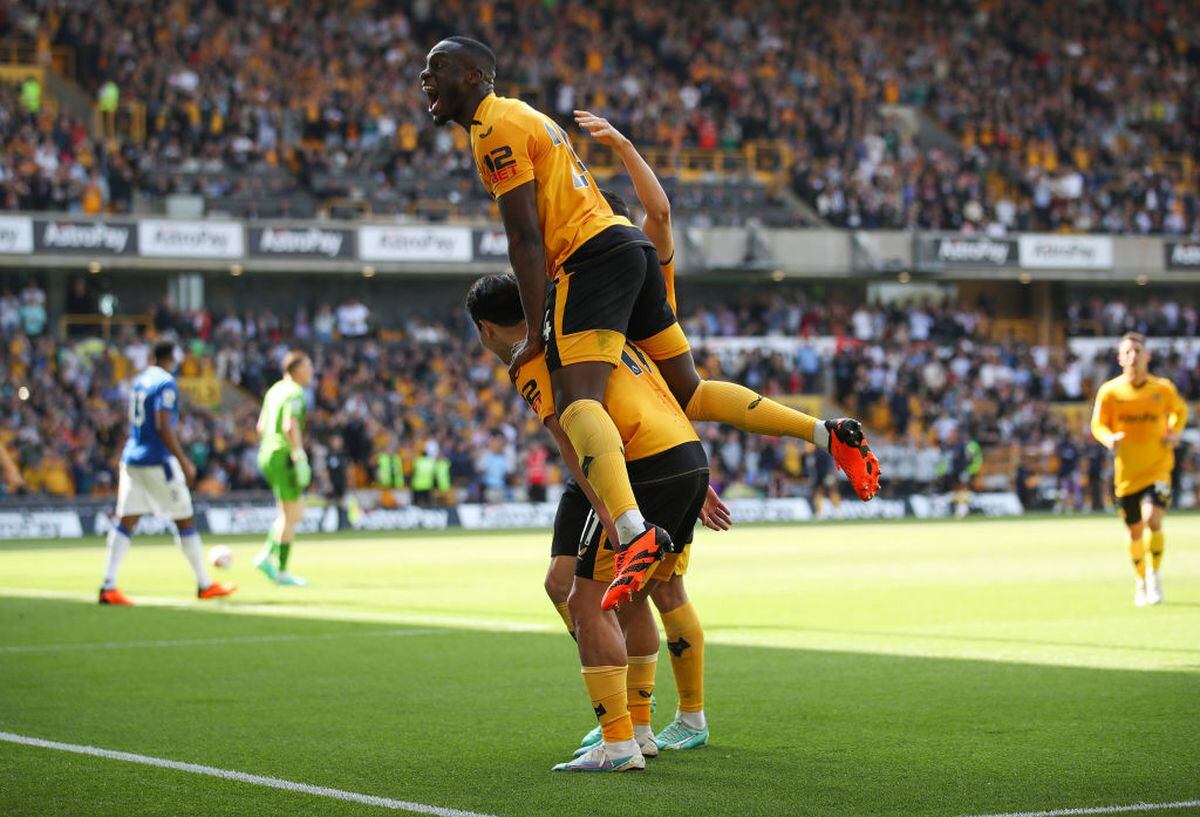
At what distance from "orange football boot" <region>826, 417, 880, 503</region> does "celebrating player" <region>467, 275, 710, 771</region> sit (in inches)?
22.1

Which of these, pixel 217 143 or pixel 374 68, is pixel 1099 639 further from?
pixel 374 68

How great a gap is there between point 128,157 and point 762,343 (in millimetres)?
16657

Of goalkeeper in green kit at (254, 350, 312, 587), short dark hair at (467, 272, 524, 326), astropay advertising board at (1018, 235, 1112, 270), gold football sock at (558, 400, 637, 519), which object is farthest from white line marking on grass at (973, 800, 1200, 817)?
astropay advertising board at (1018, 235, 1112, 270)

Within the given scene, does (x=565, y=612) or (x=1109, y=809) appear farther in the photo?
(x=565, y=612)

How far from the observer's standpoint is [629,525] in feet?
20.3

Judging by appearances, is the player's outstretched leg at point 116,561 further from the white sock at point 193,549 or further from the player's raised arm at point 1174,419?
the player's raised arm at point 1174,419

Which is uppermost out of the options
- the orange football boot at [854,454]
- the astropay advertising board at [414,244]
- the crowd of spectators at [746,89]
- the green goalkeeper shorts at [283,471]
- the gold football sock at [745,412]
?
the crowd of spectators at [746,89]

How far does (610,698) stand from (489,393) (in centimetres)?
3269

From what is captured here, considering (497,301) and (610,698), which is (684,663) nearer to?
(610,698)

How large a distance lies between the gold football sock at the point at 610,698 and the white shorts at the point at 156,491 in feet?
29.8

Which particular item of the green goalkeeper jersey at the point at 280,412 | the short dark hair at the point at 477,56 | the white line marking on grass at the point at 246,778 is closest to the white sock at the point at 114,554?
the green goalkeeper jersey at the point at 280,412

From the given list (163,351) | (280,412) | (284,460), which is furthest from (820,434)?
(284,460)

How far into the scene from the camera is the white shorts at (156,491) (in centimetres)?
1489

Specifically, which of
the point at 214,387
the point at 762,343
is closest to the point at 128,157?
the point at 214,387
